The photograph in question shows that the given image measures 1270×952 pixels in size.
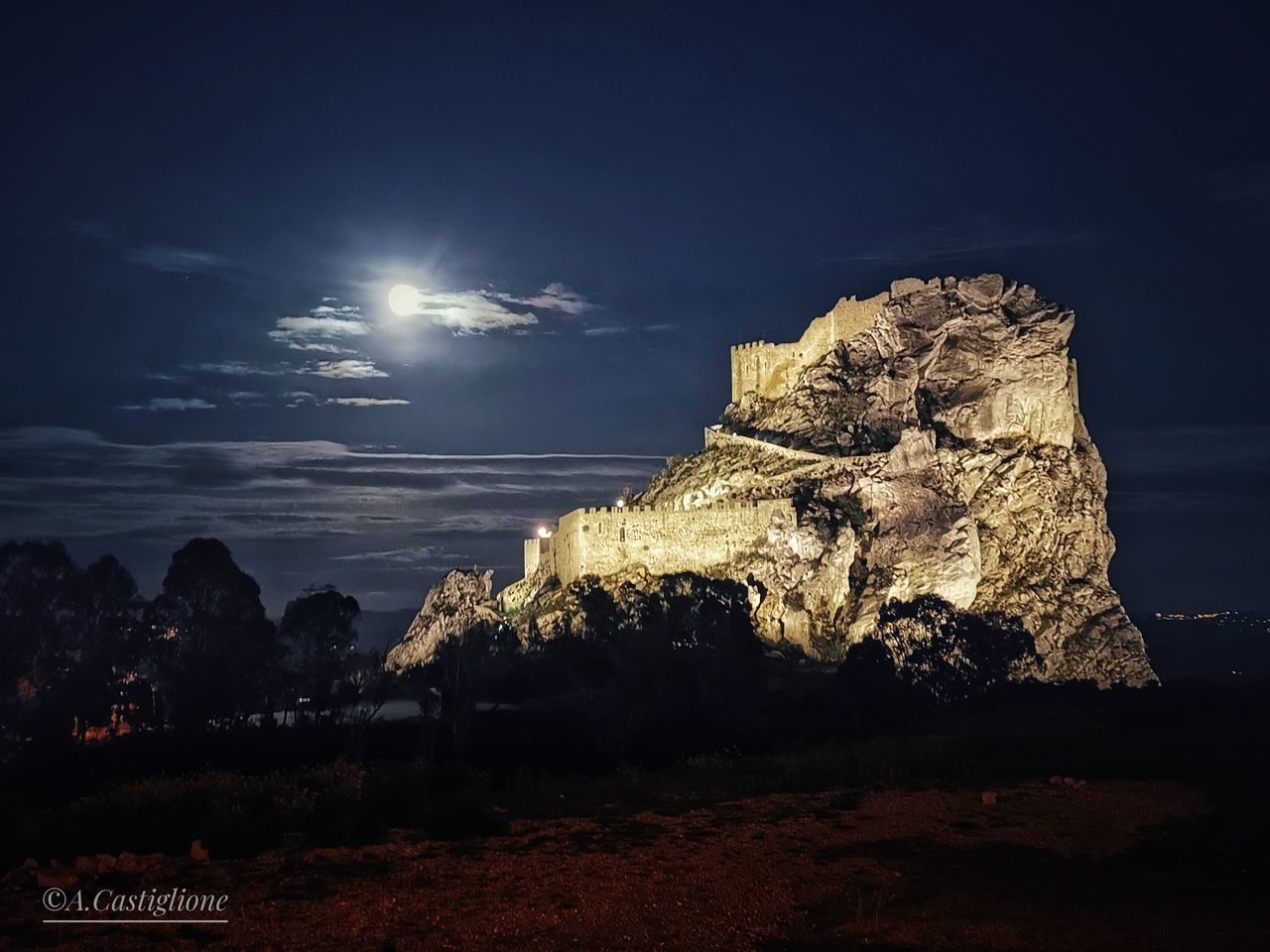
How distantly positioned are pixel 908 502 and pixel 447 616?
2829 centimetres

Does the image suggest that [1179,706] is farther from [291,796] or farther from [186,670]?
[186,670]

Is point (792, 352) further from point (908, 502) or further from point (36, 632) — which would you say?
point (36, 632)

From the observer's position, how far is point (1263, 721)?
42.6 metres

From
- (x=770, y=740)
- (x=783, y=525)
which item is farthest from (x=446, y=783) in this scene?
(x=783, y=525)

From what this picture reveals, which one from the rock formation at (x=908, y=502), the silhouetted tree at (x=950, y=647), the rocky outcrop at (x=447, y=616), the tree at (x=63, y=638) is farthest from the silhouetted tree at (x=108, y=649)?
the silhouetted tree at (x=950, y=647)

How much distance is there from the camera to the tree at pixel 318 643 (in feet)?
188

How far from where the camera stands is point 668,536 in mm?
67188

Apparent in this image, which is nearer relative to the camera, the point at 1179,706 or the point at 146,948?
the point at 146,948

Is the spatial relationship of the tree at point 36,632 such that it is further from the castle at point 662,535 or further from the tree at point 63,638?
the castle at point 662,535

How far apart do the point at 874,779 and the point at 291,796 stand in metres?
13.3

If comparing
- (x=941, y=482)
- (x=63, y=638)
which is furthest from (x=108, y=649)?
(x=941, y=482)

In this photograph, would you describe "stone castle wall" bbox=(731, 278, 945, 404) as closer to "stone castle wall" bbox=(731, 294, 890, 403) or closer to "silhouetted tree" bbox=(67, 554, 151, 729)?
"stone castle wall" bbox=(731, 294, 890, 403)

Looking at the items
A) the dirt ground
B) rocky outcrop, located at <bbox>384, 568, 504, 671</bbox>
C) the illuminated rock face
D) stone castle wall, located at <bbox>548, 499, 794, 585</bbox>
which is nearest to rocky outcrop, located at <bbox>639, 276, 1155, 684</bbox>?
the illuminated rock face

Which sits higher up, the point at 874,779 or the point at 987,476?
the point at 987,476
